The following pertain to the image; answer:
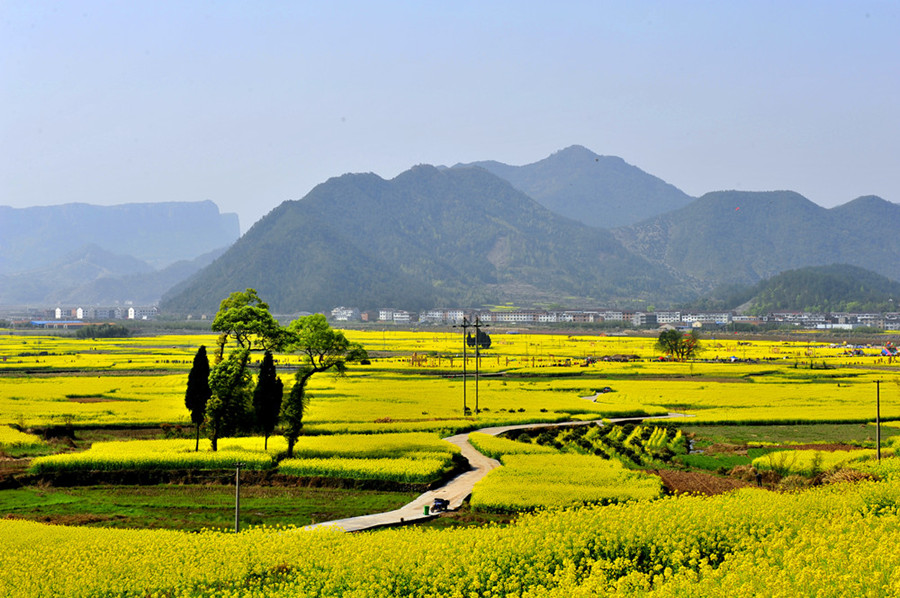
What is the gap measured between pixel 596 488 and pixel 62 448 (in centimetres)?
2839

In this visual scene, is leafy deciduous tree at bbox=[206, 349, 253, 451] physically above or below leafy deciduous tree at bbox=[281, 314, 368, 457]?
below

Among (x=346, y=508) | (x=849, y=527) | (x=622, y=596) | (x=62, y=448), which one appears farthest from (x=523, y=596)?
(x=62, y=448)

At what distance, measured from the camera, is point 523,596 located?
16828 mm

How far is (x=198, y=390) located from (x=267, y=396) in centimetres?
376

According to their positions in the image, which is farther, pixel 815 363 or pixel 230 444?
pixel 815 363

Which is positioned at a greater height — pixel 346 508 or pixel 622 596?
pixel 622 596

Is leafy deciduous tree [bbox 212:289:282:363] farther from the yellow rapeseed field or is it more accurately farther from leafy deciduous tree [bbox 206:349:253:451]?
the yellow rapeseed field

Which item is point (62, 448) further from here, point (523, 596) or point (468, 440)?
point (523, 596)

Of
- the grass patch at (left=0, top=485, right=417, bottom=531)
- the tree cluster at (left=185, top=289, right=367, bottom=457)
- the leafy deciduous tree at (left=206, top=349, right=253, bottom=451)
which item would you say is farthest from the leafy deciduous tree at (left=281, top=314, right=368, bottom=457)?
the grass patch at (left=0, top=485, right=417, bottom=531)

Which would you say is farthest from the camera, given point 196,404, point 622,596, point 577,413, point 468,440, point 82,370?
point 82,370

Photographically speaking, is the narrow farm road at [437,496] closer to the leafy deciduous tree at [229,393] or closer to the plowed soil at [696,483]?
Answer: the plowed soil at [696,483]

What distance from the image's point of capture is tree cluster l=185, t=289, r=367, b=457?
41.9m

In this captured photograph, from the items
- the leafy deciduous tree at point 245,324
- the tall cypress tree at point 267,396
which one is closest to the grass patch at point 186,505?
the tall cypress tree at point 267,396

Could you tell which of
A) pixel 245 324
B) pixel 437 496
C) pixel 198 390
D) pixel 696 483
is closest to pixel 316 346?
pixel 245 324
